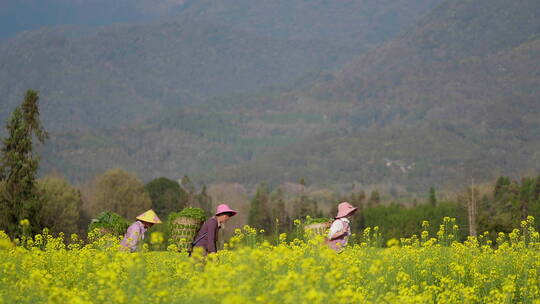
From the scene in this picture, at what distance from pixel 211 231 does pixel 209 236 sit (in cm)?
10

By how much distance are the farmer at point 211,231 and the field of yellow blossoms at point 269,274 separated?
1.30 ft

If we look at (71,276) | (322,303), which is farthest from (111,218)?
(322,303)

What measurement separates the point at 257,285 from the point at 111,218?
10.8 meters

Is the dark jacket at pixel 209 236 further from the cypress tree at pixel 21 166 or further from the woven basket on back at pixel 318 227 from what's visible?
the cypress tree at pixel 21 166

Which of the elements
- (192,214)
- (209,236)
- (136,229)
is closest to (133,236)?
(136,229)

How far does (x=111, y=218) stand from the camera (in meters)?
21.0

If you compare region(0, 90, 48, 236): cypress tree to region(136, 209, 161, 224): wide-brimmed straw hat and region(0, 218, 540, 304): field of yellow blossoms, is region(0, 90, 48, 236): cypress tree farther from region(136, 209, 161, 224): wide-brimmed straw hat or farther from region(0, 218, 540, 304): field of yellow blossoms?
region(0, 218, 540, 304): field of yellow blossoms

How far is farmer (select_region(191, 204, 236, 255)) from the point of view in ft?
52.2

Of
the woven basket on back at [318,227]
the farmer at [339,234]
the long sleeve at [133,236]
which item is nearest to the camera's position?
the long sleeve at [133,236]

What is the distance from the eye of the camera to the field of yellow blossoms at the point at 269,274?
10133mm

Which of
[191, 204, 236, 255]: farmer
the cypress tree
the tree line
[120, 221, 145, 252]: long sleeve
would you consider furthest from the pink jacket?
the cypress tree

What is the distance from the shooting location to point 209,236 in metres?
15.9

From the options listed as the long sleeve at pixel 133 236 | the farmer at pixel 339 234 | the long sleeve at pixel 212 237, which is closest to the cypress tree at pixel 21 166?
the long sleeve at pixel 133 236

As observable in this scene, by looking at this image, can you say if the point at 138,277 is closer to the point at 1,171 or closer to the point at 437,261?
the point at 437,261
